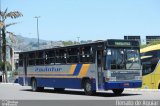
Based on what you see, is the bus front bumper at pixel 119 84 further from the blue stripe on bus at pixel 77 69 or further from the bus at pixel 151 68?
the bus at pixel 151 68

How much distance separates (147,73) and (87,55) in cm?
812

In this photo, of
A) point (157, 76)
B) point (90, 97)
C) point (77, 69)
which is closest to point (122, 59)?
point (90, 97)

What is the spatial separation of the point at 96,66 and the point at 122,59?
57.7 inches

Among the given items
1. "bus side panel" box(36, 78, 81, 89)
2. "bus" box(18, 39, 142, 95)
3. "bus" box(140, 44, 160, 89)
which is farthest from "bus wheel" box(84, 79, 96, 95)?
"bus" box(140, 44, 160, 89)

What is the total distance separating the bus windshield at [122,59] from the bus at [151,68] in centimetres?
671

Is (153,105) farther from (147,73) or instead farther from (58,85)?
(147,73)

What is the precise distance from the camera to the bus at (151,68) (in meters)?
31.8

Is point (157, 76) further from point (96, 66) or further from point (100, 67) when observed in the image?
point (100, 67)

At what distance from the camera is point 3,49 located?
56719mm

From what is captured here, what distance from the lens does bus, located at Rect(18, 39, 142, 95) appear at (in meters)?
24.5

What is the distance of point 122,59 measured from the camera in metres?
24.7

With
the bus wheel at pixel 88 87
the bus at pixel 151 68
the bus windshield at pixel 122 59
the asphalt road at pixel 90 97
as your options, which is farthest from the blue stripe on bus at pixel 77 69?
the bus at pixel 151 68

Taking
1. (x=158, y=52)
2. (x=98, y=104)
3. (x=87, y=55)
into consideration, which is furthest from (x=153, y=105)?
(x=158, y=52)

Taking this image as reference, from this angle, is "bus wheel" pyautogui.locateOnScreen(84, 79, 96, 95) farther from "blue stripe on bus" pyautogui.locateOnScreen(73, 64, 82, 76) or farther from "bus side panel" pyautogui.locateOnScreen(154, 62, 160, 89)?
"bus side panel" pyautogui.locateOnScreen(154, 62, 160, 89)
